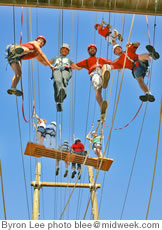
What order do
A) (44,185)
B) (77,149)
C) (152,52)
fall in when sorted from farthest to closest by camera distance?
(44,185) → (77,149) → (152,52)

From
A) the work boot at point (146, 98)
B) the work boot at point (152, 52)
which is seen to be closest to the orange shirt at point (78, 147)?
the work boot at point (146, 98)

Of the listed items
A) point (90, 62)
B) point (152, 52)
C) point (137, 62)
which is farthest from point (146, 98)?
point (90, 62)

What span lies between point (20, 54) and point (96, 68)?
3.73 feet

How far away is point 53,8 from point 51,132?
6.61 ft

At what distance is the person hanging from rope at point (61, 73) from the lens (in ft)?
20.0

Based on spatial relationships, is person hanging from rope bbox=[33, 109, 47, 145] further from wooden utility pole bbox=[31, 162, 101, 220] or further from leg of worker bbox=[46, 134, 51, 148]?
wooden utility pole bbox=[31, 162, 101, 220]

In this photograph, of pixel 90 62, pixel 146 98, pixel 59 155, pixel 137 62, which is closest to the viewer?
pixel 146 98

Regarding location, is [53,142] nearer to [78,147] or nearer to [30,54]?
[78,147]

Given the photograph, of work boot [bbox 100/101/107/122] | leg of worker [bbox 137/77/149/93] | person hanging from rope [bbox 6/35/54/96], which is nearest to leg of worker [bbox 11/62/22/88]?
person hanging from rope [bbox 6/35/54/96]

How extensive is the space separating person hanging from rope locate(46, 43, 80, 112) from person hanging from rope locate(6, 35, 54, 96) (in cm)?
15

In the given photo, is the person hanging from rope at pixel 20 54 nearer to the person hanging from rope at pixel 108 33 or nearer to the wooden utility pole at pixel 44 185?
the person hanging from rope at pixel 108 33

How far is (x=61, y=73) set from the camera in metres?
6.31

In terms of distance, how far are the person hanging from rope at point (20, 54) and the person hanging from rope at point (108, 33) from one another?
883 millimetres

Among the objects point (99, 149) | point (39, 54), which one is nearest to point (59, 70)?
point (39, 54)
